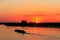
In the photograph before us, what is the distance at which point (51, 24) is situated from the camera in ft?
432

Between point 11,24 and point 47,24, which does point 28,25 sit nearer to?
point 47,24

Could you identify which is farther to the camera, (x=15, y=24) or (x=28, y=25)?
(x=15, y=24)

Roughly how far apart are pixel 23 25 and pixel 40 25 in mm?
12907

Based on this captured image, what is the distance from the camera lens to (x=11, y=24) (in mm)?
164375

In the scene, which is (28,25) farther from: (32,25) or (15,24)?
(15,24)

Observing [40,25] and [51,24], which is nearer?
[51,24]

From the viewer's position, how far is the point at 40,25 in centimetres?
14125

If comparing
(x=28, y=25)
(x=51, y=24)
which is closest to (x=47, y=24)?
(x=51, y=24)

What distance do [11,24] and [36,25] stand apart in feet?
95.6

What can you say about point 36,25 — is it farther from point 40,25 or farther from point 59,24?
point 59,24

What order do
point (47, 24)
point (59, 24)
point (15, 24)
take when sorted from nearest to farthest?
point (59, 24), point (47, 24), point (15, 24)

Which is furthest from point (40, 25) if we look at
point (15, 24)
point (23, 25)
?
point (15, 24)

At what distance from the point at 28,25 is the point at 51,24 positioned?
19.3m

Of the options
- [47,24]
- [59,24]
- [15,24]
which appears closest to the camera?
[59,24]
